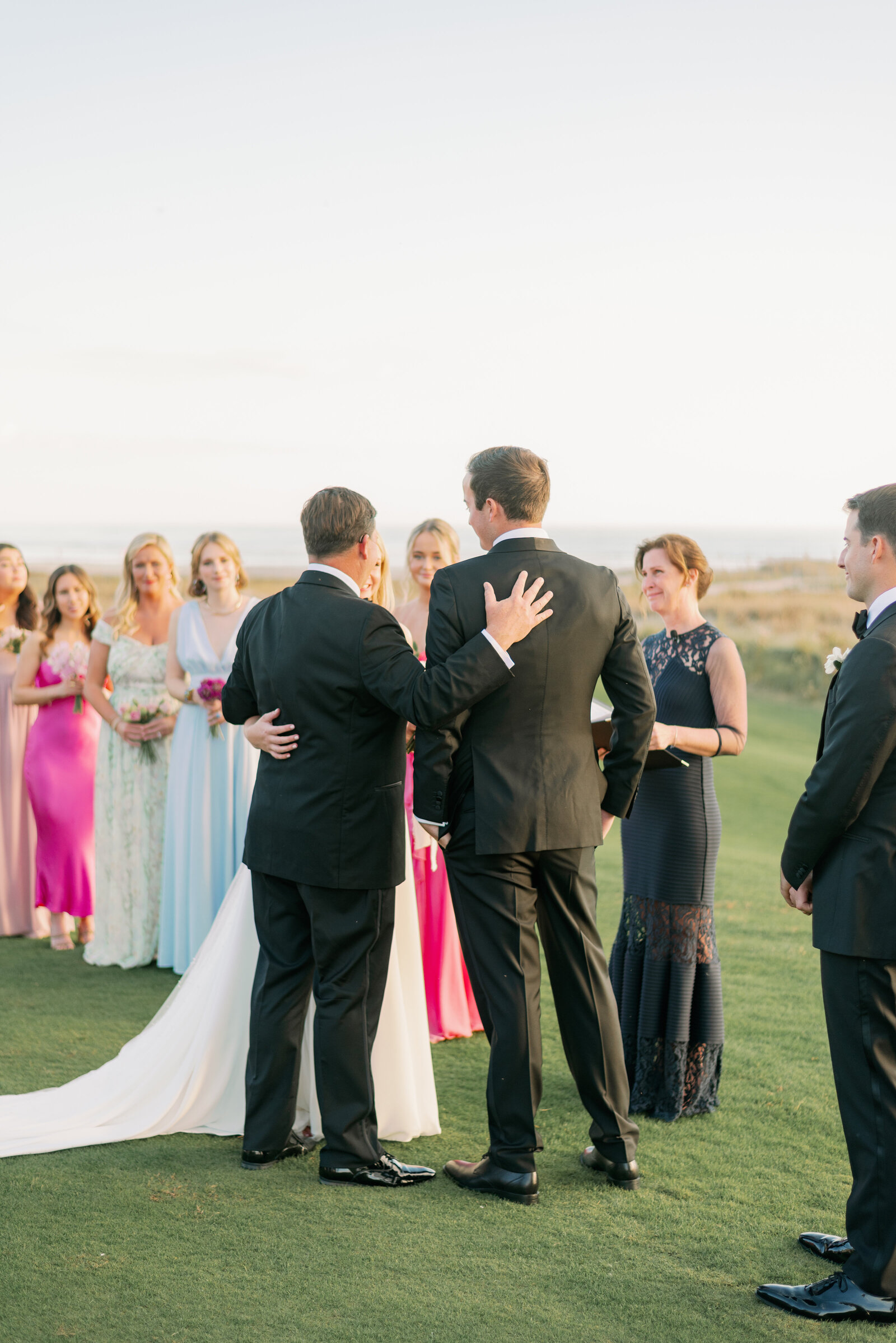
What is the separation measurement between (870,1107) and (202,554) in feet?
14.8

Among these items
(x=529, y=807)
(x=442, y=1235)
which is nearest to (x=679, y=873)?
(x=529, y=807)

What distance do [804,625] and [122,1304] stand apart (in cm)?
2876

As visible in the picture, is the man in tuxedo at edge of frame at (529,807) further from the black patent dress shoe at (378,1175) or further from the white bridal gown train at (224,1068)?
the white bridal gown train at (224,1068)

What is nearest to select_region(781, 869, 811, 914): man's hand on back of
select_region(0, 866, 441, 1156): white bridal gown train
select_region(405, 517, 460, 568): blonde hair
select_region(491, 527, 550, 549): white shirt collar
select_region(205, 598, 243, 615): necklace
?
select_region(491, 527, 550, 549): white shirt collar

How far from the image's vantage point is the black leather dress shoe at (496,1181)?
354cm

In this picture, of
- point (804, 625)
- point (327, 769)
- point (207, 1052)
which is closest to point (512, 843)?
point (327, 769)

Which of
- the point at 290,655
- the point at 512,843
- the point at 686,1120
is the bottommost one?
the point at 686,1120

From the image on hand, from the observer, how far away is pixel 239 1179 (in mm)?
3660

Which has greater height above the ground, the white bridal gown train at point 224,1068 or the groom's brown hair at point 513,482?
the groom's brown hair at point 513,482

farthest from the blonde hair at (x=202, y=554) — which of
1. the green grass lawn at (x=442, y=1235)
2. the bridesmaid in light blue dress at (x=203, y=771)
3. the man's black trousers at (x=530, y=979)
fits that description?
the man's black trousers at (x=530, y=979)

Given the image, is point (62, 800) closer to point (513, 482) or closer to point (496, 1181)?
point (496, 1181)

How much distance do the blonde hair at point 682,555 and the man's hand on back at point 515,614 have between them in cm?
114

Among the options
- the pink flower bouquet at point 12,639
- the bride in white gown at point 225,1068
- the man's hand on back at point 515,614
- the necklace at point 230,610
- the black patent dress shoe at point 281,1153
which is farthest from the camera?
the pink flower bouquet at point 12,639

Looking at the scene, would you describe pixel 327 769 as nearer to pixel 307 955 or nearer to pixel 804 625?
pixel 307 955
